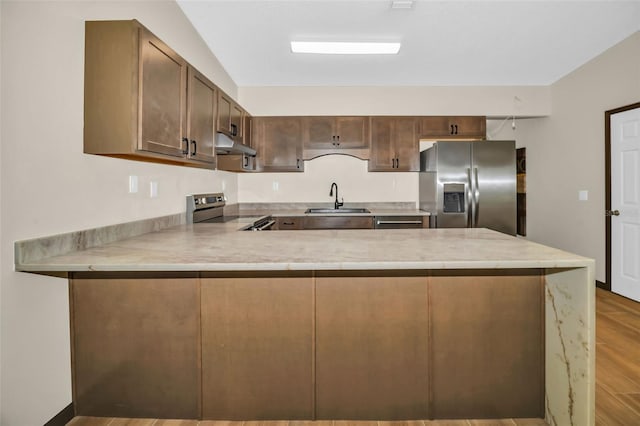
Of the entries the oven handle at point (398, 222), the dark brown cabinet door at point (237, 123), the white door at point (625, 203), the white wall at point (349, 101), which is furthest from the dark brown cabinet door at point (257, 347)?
the white door at point (625, 203)

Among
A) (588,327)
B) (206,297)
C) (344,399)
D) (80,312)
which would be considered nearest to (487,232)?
(588,327)

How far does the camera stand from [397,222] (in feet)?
14.6

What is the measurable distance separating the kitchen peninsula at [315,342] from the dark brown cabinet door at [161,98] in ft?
1.98

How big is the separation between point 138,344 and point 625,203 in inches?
180

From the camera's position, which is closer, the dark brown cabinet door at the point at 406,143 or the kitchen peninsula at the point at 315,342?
the kitchen peninsula at the point at 315,342

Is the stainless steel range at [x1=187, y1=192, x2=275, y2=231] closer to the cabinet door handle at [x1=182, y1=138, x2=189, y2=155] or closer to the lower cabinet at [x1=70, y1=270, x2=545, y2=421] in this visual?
the cabinet door handle at [x1=182, y1=138, x2=189, y2=155]

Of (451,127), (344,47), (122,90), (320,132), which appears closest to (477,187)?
(451,127)

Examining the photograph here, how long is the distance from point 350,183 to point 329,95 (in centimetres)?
119

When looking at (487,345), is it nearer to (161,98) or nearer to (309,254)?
(309,254)

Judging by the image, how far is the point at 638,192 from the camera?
373 centimetres

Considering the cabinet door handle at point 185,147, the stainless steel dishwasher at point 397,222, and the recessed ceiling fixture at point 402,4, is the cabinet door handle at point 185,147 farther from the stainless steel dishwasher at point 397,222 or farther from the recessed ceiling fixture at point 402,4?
the stainless steel dishwasher at point 397,222

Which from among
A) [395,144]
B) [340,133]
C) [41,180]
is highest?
[340,133]

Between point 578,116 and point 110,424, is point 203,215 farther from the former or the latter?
point 578,116

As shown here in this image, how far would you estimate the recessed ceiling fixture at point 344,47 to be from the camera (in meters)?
3.51
